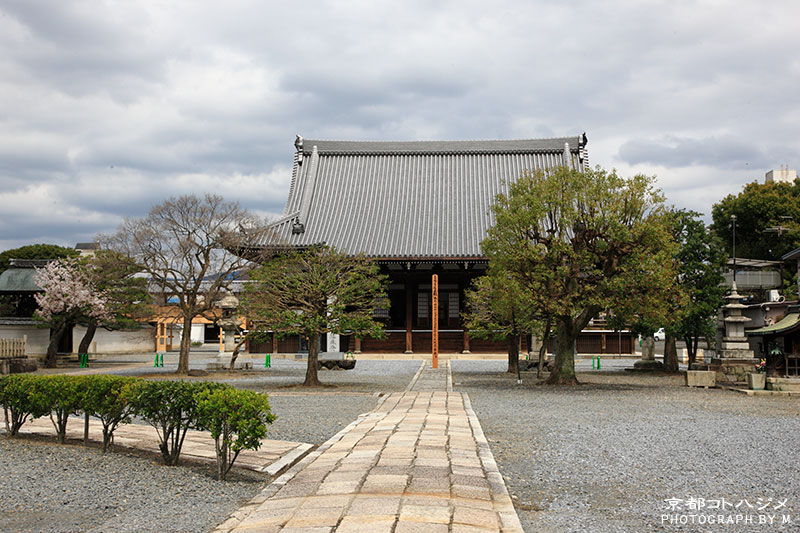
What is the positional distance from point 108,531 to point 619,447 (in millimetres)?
5934

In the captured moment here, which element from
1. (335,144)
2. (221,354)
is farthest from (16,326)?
(335,144)

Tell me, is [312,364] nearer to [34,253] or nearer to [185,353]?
[185,353]

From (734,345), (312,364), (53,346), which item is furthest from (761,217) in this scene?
(53,346)

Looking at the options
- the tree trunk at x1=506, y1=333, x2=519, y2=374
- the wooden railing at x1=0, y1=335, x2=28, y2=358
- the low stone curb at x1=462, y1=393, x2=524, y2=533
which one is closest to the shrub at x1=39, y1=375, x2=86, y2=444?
the low stone curb at x1=462, y1=393, x2=524, y2=533

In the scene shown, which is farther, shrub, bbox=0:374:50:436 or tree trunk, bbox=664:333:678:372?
tree trunk, bbox=664:333:678:372

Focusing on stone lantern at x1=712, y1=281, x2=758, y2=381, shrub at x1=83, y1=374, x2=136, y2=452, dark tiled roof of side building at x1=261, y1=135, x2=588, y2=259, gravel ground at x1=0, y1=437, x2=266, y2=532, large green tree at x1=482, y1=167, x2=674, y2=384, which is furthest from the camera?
dark tiled roof of side building at x1=261, y1=135, x2=588, y2=259

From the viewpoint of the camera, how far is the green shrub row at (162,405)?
256 inches

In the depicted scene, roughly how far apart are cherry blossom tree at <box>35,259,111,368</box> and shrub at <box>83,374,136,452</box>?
19702 mm

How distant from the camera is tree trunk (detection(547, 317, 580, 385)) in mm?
16812

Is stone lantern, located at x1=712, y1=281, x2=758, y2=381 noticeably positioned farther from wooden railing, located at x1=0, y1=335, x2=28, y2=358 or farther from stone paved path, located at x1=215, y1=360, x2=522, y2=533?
wooden railing, located at x1=0, y1=335, x2=28, y2=358

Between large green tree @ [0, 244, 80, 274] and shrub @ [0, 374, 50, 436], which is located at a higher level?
large green tree @ [0, 244, 80, 274]

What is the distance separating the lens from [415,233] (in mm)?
30641

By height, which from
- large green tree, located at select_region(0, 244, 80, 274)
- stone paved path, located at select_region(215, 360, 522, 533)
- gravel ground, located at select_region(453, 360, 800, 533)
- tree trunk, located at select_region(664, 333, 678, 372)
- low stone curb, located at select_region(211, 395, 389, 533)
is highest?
large green tree, located at select_region(0, 244, 80, 274)

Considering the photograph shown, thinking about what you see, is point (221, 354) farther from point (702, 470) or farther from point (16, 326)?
point (702, 470)
